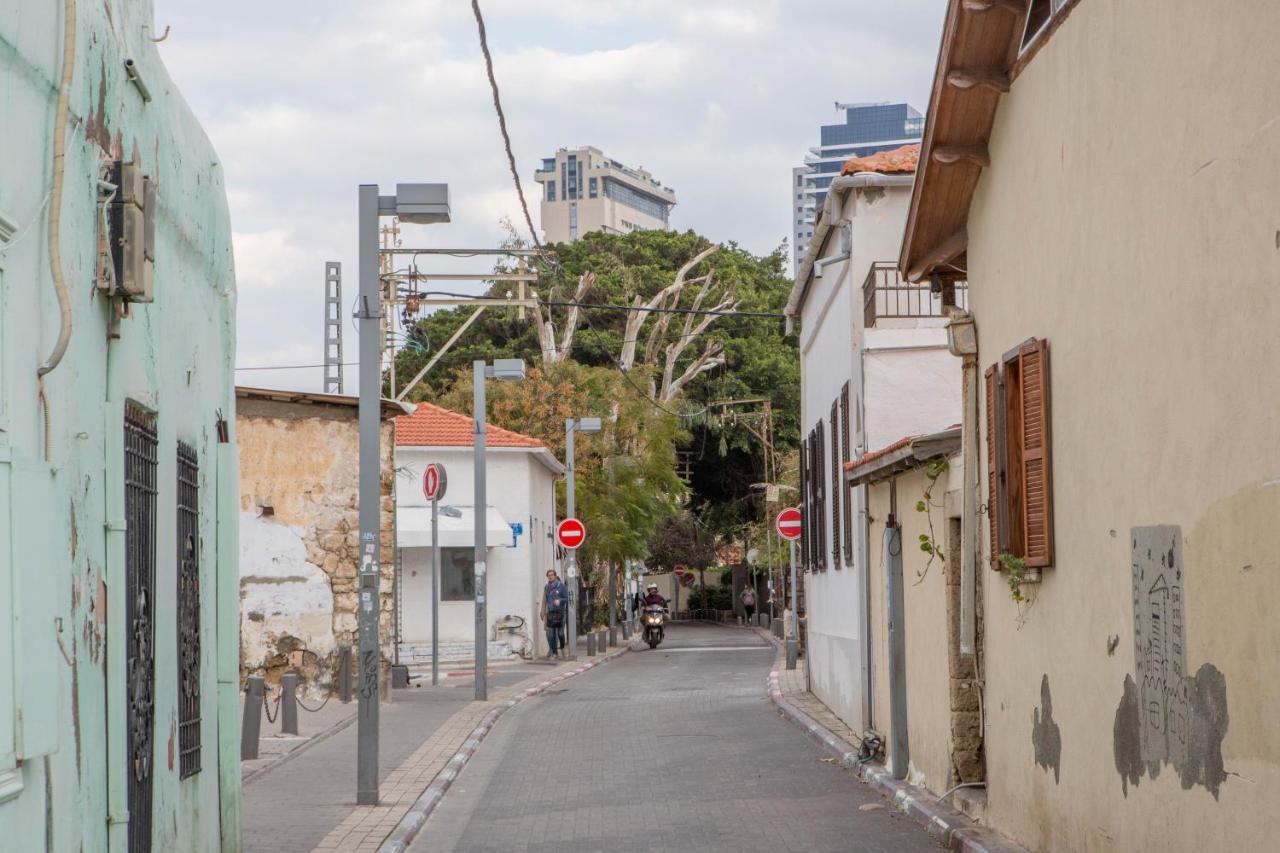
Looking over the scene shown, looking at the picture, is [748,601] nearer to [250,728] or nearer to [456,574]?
[456,574]

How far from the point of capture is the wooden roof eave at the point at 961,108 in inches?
424

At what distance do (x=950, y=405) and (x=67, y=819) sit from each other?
12.7 meters

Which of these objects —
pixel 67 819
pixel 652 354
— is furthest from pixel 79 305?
pixel 652 354

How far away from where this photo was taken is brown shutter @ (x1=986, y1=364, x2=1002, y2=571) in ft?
36.5

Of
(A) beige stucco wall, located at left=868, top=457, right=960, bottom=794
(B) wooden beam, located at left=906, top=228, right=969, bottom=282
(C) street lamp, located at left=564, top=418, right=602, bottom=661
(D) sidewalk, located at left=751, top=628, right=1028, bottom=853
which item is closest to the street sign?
(D) sidewalk, located at left=751, top=628, right=1028, bottom=853

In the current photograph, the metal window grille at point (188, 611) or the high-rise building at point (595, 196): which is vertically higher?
the high-rise building at point (595, 196)

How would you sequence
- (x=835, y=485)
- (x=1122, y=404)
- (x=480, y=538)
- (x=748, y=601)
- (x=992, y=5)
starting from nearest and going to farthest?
(x=1122, y=404) < (x=992, y=5) < (x=835, y=485) < (x=480, y=538) < (x=748, y=601)

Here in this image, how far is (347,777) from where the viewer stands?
49.8 ft

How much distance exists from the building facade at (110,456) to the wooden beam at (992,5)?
16.0 ft

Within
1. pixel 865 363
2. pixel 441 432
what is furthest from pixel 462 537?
pixel 865 363

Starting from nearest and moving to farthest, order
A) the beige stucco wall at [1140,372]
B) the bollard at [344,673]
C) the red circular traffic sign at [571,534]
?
the beige stucco wall at [1140,372] → the bollard at [344,673] → the red circular traffic sign at [571,534]

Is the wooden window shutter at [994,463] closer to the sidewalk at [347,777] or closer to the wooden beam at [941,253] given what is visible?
the wooden beam at [941,253]

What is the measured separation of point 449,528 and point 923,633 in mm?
22088

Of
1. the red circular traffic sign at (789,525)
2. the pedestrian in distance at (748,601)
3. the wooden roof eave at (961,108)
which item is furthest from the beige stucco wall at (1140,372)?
the pedestrian in distance at (748,601)
